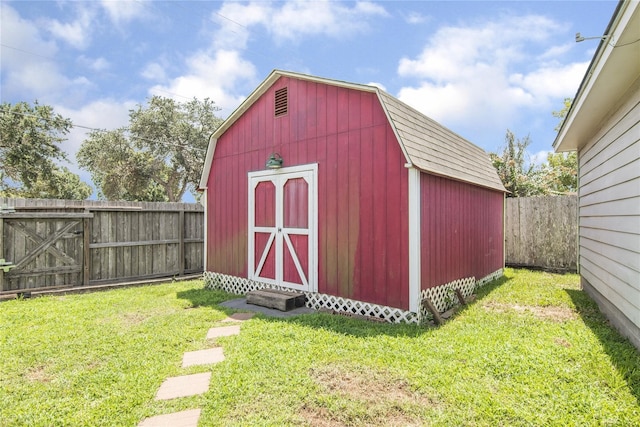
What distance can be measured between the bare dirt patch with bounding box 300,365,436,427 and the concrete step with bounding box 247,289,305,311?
2.14m


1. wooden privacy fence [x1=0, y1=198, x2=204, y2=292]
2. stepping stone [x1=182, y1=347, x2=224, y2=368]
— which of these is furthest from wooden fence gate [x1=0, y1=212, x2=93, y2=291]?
stepping stone [x1=182, y1=347, x2=224, y2=368]

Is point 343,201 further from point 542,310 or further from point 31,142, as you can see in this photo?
point 31,142

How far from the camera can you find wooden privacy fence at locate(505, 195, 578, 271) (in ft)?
26.8

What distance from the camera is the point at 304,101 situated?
17.5 ft

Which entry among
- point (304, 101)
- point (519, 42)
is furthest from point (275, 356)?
point (519, 42)

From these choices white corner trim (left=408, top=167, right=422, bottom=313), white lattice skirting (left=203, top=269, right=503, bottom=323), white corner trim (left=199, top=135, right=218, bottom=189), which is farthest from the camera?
white corner trim (left=199, top=135, right=218, bottom=189)

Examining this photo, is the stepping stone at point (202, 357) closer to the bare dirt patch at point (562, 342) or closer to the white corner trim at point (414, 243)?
the white corner trim at point (414, 243)

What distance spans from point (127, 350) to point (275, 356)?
1.59 metres

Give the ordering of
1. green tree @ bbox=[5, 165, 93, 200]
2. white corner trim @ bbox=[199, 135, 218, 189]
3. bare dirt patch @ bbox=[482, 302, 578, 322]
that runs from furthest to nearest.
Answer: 1. green tree @ bbox=[5, 165, 93, 200]
2. white corner trim @ bbox=[199, 135, 218, 189]
3. bare dirt patch @ bbox=[482, 302, 578, 322]

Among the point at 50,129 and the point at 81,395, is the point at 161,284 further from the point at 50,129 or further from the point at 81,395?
the point at 50,129

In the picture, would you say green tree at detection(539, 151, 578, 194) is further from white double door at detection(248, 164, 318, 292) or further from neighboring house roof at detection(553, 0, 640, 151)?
white double door at detection(248, 164, 318, 292)

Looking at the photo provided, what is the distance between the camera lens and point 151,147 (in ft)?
67.6

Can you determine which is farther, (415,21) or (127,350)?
(415,21)

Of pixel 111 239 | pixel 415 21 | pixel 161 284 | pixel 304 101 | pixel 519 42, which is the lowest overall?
pixel 161 284
